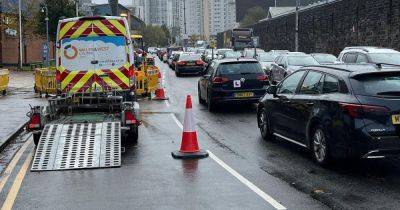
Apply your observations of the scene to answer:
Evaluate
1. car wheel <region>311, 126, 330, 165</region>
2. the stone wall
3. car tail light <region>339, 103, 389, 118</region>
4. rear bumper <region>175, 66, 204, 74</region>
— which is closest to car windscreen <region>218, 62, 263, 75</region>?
car wheel <region>311, 126, 330, 165</region>

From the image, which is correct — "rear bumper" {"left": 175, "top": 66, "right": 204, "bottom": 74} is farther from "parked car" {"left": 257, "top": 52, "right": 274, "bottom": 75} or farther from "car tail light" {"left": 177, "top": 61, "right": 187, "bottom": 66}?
"parked car" {"left": 257, "top": 52, "right": 274, "bottom": 75}

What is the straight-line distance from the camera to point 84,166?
9.13 metres

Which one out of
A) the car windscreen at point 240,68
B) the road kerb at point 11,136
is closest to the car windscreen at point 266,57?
the car windscreen at point 240,68

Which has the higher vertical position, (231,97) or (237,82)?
(237,82)

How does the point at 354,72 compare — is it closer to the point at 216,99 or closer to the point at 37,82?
the point at 216,99

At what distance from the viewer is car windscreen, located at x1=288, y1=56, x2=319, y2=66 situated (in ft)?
83.2

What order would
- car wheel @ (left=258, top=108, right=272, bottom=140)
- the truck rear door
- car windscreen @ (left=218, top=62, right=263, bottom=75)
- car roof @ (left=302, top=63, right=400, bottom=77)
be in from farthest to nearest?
car windscreen @ (left=218, top=62, right=263, bottom=75) → the truck rear door → car wheel @ (left=258, top=108, right=272, bottom=140) → car roof @ (left=302, top=63, right=400, bottom=77)

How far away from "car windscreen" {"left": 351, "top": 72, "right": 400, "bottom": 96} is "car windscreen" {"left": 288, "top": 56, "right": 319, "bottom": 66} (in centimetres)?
1689

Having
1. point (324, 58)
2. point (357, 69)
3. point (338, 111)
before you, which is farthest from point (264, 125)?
point (324, 58)

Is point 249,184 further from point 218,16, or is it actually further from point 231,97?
point 218,16

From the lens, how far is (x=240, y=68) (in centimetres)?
1736

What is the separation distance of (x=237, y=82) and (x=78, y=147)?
8.01 meters

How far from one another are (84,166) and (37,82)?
1747cm

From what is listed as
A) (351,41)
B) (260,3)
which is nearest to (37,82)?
(351,41)
